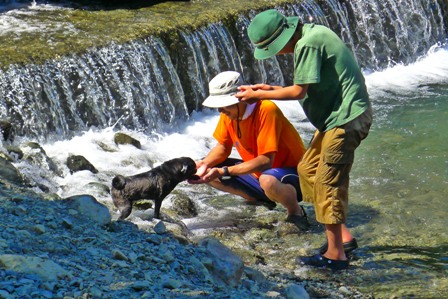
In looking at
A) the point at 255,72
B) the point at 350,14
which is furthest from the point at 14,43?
the point at 350,14

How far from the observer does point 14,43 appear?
10.8 meters

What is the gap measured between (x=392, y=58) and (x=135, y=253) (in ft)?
35.3

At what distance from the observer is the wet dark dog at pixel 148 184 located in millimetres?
7055

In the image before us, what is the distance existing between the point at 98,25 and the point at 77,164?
10.2ft

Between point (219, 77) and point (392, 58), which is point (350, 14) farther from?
point (219, 77)

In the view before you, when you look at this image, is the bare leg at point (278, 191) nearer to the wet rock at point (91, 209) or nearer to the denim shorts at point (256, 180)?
the denim shorts at point (256, 180)

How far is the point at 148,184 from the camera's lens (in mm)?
7086

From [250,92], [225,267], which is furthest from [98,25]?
[225,267]

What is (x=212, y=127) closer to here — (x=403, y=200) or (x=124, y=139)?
(x=124, y=139)

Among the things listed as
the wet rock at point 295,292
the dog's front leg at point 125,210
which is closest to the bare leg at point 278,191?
the dog's front leg at point 125,210

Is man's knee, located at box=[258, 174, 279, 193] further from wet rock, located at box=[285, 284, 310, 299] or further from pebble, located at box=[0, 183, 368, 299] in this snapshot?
wet rock, located at box=[285, 284, 310, 299]

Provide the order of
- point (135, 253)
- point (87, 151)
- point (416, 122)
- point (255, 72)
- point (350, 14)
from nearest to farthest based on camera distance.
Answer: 1. point (135, 253)
2. point (87, 151)
3. point (416, 122)
4. point (255, 72)
5. point (350, 14)

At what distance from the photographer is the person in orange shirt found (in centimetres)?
716

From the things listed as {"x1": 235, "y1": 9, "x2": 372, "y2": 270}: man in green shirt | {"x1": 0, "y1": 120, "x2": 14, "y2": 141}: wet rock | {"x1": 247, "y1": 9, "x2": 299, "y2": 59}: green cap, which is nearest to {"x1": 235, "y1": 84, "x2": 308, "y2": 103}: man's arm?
{"x1": 235, "y1": 9, "x2": 372, "y2": 270}: man in green shirt
